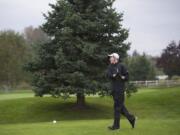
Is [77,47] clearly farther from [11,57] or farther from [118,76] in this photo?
[11,57]

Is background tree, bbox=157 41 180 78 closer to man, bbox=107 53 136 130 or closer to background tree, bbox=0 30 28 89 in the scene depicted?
background tree, bbox=0 30 28 89

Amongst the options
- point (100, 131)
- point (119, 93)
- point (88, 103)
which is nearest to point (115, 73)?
point (119, 93)

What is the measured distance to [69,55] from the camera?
3125 centimetres

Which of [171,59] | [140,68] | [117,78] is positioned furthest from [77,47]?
[140,68]

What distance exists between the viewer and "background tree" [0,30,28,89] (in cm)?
7594

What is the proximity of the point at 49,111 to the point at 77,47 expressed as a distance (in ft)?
16.9

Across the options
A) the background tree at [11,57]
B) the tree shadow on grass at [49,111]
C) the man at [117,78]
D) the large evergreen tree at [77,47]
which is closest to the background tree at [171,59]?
the background tree at [11,57]

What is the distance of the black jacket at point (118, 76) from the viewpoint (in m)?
14.9

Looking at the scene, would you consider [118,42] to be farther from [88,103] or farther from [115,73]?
[115,73]

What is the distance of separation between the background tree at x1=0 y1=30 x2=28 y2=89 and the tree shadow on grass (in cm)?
3904

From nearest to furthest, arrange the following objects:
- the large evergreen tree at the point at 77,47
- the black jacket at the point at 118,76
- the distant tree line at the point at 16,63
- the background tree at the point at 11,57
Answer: the black jacket at the point at 118,76, the large evergreen tree at the point at 77,47, the distant tree line at the point at 16,63, the background tree at the point at 11,57

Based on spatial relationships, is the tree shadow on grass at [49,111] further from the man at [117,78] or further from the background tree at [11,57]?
the background tree at [11,57]

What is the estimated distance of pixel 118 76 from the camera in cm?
1494

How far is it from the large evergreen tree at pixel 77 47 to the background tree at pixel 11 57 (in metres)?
42.6
